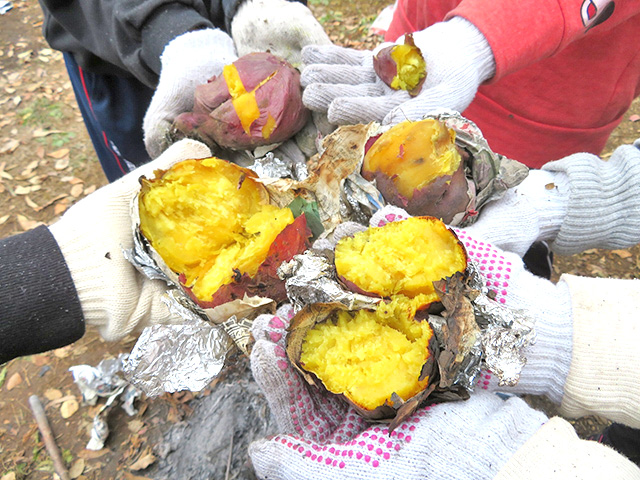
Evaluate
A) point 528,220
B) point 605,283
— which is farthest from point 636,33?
point 605,283

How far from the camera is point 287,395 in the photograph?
4.57ft

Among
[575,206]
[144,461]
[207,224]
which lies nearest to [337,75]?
[207,224]

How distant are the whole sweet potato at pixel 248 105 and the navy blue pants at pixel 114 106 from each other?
0.85 m

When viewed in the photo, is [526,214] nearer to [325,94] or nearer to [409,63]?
[409,63]

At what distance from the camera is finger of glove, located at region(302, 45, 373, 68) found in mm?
2088

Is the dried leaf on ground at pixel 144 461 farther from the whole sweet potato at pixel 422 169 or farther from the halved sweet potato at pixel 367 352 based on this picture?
the whole sweet potato at pixel 422 169

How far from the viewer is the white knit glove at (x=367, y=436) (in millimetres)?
1209

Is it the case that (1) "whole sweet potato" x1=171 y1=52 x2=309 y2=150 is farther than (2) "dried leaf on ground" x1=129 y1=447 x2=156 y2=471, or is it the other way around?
(2) "dried leaf on ground" x1=129 y1=447 x2=156 y2=471

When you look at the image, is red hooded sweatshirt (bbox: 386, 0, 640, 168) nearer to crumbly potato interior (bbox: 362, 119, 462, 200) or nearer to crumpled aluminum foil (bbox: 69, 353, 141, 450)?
crumbly potato interior (bbox: 362, 119, 462, 200)

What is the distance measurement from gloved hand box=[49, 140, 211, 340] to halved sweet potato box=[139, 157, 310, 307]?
0.52 feet

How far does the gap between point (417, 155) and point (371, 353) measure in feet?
2.33

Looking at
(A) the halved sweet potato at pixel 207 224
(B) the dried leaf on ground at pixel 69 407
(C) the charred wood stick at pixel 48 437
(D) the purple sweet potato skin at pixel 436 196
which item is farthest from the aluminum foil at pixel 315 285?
(B) the dried leaf on ground at pixel 69 407

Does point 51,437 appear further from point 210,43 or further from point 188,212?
point 210,43

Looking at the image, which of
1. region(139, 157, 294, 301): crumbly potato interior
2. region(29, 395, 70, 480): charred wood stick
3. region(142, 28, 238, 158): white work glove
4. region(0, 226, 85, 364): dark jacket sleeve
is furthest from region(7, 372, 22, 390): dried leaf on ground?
region(139, 157, 294, 301): crumbly potato interior
